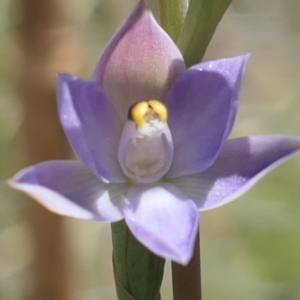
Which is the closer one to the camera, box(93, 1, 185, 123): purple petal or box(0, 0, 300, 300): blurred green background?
box(93, 1, 185, 123): purple petal

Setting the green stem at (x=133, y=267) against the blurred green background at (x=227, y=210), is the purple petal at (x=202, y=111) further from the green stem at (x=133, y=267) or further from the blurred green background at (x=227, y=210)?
the blurred green background at (x=227, y=210)

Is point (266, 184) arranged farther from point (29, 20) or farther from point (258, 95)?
point (29, 20)

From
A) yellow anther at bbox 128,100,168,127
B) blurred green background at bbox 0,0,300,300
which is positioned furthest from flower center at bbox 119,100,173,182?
blurred green background at bbox 0,0,300,300

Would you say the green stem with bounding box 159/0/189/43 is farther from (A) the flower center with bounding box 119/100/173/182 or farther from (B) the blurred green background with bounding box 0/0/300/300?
(B) the blurred green background with bounding box 0/0/300/300

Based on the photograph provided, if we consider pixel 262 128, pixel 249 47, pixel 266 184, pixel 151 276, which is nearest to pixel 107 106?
pixel 151 276

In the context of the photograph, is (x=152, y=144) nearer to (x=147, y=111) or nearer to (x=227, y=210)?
(x=147, y=111)

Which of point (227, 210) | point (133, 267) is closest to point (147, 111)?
point (133, 267)
